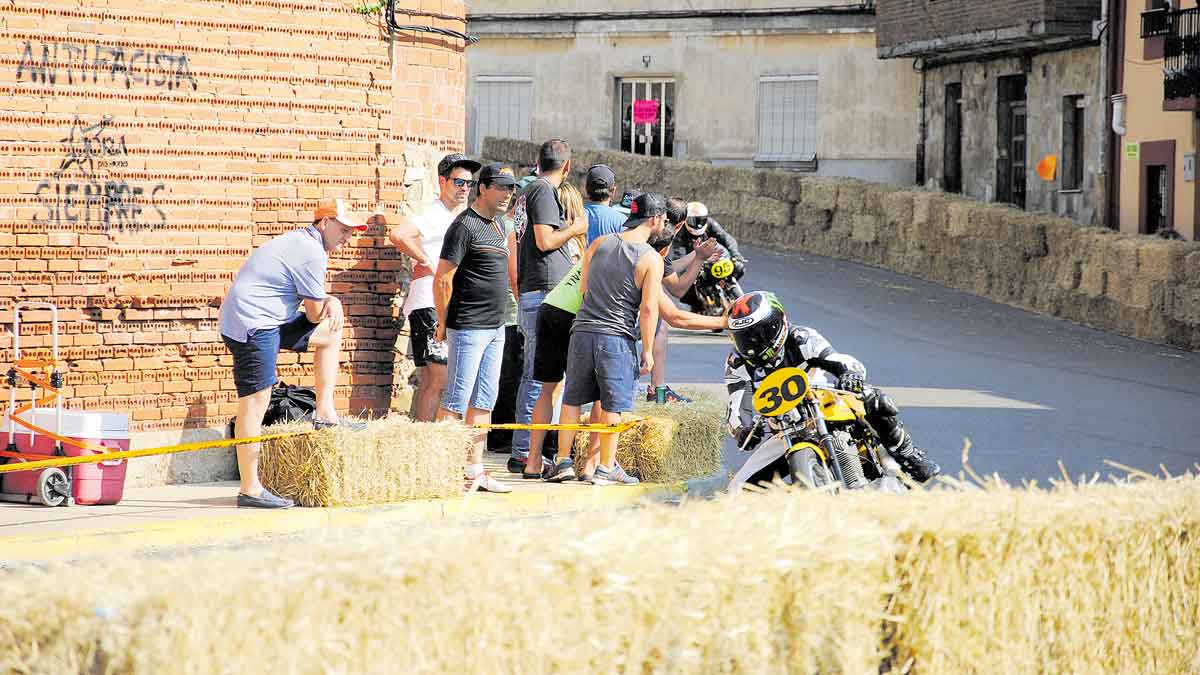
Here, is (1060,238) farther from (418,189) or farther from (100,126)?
(100,126)

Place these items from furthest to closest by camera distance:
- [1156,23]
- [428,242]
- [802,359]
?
[1156,23] < [428,242] < [802,359]

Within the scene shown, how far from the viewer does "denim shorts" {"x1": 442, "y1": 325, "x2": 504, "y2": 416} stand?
430 inches

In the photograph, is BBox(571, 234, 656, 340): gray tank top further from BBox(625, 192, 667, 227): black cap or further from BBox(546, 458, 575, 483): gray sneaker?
BBox(546, 458, 575, 483): gray sneaker

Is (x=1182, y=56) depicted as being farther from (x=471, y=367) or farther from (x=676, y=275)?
(x=471, y=367)

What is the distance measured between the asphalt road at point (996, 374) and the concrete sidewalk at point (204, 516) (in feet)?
8.50

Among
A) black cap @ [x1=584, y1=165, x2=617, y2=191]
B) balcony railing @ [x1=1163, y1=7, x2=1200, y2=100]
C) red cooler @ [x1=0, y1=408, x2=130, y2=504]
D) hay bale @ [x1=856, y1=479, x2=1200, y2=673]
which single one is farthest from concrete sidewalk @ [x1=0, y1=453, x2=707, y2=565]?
balcony railing @ [x1=1163, y1=7, x2=1200, y2=100]

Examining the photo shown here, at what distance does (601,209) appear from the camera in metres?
12.0

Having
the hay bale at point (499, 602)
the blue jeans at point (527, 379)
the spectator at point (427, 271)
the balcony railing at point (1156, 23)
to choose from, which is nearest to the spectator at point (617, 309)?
the blue jeans at point (527, 379)

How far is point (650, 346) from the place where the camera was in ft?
34.9

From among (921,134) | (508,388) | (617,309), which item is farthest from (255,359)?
(921,134)

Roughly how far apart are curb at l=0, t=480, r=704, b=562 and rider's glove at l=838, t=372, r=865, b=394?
3.16 ft

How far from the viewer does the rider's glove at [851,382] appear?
28.6 feet

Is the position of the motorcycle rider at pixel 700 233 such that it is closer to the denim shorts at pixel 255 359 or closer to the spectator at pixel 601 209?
the spectator at pixel 601 209

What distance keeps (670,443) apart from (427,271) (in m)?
2.12
